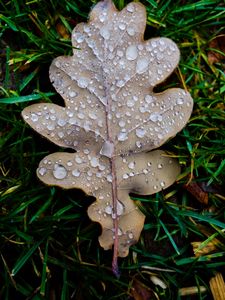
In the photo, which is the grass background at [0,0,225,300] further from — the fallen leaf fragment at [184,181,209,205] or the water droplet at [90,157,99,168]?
the water droplet at [90,157,99,168]

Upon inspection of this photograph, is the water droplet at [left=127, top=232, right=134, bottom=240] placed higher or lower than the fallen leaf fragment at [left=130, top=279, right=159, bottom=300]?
higher

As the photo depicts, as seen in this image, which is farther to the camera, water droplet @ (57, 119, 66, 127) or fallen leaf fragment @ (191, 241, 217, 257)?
fallen leaf fragment @ (191, 241, 217, 257)

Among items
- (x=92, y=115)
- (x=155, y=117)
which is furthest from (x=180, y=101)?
(x=92, y=115)

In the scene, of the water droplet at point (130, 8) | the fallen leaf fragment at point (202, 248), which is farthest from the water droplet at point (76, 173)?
the water droplet at point (130, 8)

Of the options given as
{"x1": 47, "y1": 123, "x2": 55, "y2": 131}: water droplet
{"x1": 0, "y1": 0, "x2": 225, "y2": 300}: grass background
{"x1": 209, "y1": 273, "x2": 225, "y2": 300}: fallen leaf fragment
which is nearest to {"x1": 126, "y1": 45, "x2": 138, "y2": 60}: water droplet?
{"x1": 0, "y1": 0, "x2": 225, "y2": 300}: grass background

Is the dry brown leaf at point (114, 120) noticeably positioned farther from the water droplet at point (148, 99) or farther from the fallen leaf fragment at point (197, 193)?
the fallen leaf fragment at point (197, 193)

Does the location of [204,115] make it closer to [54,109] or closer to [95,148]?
[95,148]

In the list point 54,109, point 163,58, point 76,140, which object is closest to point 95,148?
point 76,140
